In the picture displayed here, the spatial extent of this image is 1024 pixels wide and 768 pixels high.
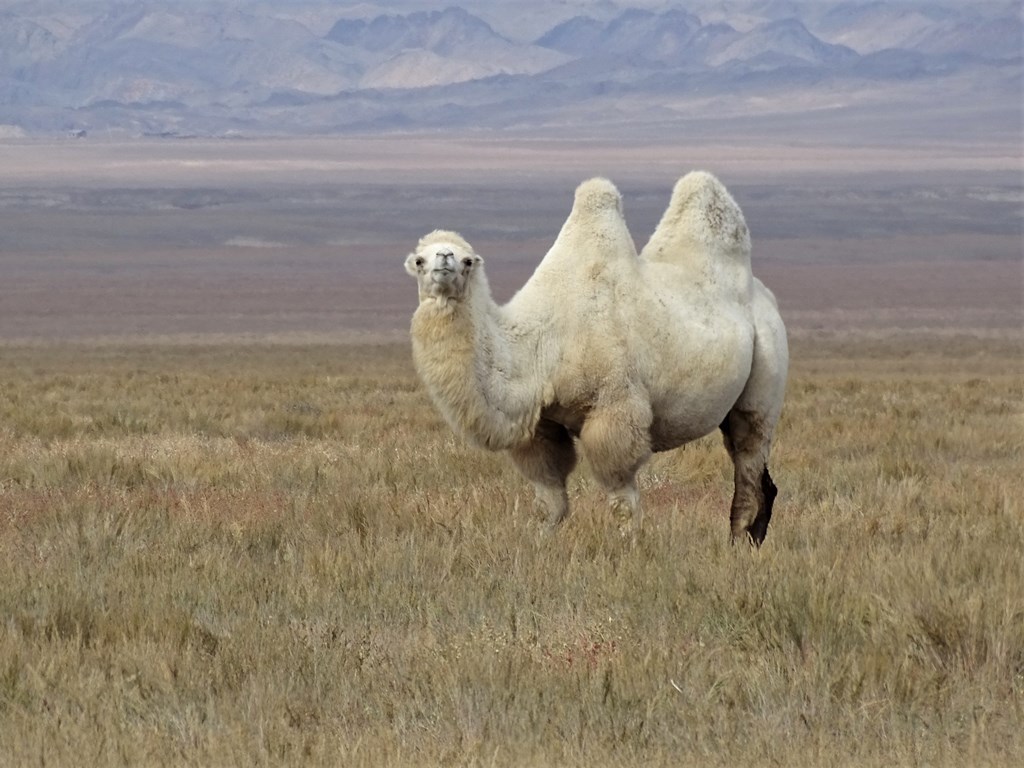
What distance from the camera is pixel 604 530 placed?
26.5 ft

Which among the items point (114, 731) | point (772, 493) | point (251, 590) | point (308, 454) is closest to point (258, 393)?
point (308, 454)

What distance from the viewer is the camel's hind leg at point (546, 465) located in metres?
8.62

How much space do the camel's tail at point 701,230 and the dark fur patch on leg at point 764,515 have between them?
113 cm

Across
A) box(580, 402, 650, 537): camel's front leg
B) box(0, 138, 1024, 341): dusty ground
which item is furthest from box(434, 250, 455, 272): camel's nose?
box(0, 138, 1024, 341): dusty ground

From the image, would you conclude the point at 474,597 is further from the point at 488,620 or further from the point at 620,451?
the point at 620,451

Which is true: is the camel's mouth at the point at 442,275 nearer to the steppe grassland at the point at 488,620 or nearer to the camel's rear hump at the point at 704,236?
the steppe grassland at the point at 488,620

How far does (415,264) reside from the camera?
809cm

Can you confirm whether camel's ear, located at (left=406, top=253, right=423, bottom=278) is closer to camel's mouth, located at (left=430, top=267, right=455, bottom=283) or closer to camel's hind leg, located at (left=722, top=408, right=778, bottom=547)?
camel's mouth, located at (left=430, top=267, right=455, bottom=283)

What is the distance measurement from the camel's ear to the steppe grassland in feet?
3.84

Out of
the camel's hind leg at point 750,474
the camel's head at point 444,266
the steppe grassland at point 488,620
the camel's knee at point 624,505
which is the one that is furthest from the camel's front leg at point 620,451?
the camel's head at point 444,266

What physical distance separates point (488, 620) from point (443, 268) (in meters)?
1.91

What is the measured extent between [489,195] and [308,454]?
152 m

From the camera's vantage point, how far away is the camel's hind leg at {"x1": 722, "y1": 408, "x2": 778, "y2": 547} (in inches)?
352

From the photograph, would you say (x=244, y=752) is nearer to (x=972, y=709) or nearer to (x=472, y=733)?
(x=472, y=733)
